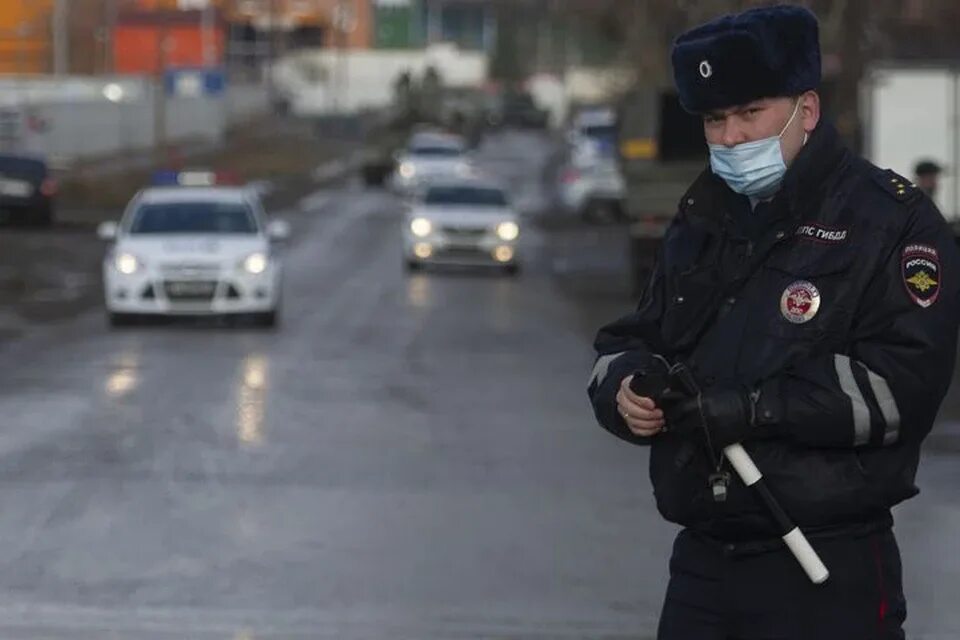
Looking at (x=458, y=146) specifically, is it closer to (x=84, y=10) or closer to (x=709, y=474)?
(x=84, y=10)

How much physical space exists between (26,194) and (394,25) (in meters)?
115

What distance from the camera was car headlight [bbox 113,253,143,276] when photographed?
76.2 ft

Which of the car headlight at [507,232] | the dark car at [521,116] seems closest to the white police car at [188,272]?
the car headlight at [507,232]

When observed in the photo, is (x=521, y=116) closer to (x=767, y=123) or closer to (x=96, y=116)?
(x=96, y=116)

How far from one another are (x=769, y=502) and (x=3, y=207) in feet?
141

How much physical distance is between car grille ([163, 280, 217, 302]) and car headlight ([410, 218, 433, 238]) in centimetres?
1145

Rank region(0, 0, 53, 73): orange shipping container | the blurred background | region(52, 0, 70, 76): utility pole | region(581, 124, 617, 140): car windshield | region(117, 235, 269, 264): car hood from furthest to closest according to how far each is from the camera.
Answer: region(0, 0, 53, 73): orange shipping container < region(52, 0, 70, 76): utility pole < region(581, 124, 617, 140): car windshield < region(117, 235, 269, 264): car hood < the blurred background

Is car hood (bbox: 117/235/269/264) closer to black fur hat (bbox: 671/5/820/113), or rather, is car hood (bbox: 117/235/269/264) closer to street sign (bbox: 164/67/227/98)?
black fur hat (bbox: 671/5/820/113)

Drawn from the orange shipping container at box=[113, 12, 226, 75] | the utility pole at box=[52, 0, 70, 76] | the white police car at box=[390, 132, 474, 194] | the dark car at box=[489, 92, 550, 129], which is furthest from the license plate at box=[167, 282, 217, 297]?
the orange shipping container at box=[113, 12, 226, 75]

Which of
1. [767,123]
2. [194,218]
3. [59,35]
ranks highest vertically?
[59,35]

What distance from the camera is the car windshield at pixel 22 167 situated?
46.0 meters

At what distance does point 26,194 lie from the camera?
45.6m

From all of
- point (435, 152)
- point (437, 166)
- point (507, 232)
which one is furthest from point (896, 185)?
point (435, 152)

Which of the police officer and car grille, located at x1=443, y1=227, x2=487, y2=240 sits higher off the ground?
the police officer
